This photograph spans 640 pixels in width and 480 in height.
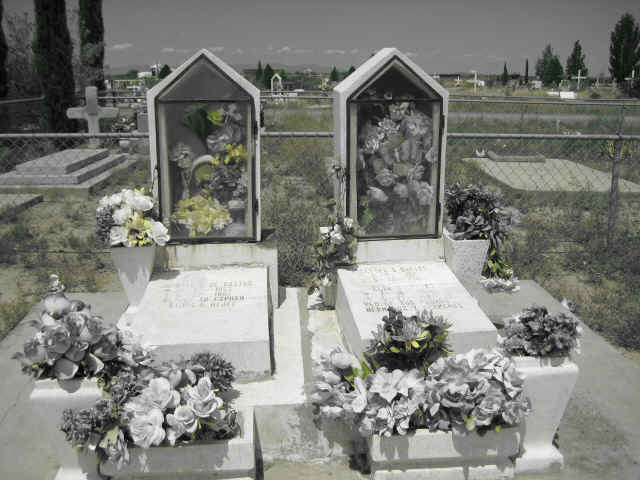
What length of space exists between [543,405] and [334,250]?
2.19 metres

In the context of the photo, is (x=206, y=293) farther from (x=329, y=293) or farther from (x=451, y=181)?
(x=451, y=181)

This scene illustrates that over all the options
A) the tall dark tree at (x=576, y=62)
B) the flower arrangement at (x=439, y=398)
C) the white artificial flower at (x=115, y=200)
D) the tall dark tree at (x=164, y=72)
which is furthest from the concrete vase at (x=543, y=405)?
the tall dark tree at (x=576, y=62)

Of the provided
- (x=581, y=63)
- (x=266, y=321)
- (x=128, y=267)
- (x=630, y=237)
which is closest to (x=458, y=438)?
(x=266, y=321)

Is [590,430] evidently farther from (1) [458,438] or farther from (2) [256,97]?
(2) [256,97]

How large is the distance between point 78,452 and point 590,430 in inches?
124

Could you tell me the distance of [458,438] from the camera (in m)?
3.09

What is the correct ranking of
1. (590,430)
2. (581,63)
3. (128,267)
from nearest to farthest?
(590,430)
(128,267)
(581,63)

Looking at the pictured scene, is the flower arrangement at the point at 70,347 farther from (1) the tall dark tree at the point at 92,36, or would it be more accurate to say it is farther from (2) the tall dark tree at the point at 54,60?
(1) the tall dark tree at the point at 92,36

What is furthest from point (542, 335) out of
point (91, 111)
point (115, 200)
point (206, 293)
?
point (91, 111)

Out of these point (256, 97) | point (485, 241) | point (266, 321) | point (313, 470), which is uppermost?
point (256, 97)

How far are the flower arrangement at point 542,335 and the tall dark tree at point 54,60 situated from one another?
628 inches

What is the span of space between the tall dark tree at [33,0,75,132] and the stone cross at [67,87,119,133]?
267 centimetres

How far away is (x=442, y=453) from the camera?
3.12 metres

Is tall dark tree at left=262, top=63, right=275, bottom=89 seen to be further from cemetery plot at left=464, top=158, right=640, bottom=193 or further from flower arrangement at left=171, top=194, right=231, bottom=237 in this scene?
flower arrangement at left=171, top=194, right=231, bottom=237
